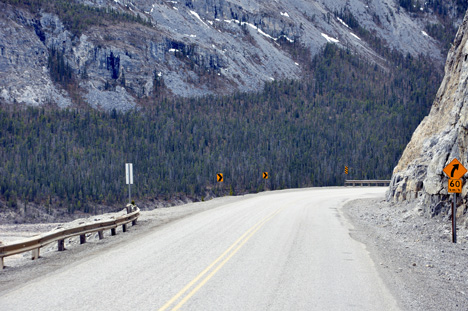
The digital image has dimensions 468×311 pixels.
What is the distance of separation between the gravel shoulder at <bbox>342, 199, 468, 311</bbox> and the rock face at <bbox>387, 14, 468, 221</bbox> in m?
0.95

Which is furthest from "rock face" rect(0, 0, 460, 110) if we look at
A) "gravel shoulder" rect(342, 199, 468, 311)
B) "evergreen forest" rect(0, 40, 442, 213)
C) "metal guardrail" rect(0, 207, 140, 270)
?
"gravel shoulder" rect(342, 199, 468, 311)

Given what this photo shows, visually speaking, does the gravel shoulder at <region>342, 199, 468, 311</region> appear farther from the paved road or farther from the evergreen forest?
the evergreen forest

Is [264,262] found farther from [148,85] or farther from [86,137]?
[148,85]

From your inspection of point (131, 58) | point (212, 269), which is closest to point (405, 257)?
point (212, 269)

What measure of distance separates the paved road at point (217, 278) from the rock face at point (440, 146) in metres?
5.41

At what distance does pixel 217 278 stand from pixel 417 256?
21.1ft

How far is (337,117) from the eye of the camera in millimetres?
131125

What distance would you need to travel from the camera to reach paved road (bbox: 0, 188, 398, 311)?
7.33 m

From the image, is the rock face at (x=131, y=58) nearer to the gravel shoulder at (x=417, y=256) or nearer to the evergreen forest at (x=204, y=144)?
the evergreen forest at (x=204, y=144)

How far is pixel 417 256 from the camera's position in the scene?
39.4 feet

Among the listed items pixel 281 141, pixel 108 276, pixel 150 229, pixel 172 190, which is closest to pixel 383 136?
pixel 281 141

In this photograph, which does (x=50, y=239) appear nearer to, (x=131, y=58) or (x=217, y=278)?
(x=217, y=278)

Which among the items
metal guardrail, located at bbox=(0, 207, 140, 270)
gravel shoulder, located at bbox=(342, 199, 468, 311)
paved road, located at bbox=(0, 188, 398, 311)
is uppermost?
metal guardrail, located at bbox=(0, 207, 140, 270)

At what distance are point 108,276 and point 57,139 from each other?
294ft
